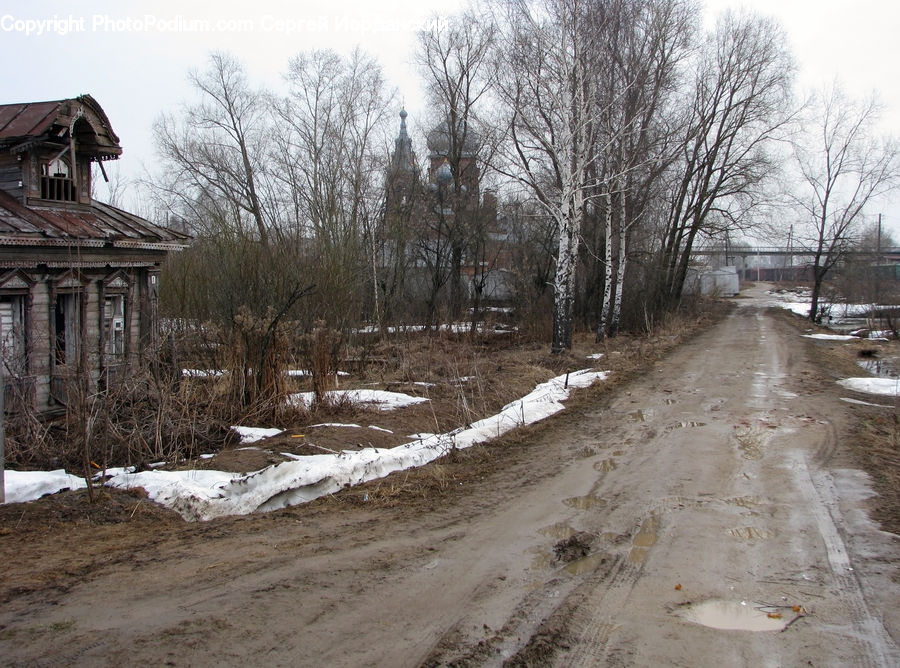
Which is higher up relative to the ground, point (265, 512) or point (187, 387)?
point (187, 387)

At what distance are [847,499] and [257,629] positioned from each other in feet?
18.2

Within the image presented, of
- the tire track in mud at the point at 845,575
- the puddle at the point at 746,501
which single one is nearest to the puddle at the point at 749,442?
the tire track in mud at the point at 845,575

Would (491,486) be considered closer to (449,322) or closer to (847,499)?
(847,499)

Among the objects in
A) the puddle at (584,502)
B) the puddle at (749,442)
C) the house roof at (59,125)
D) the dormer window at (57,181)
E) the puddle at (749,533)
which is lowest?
the puddle at (584,502)

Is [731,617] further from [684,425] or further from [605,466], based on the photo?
[684,425]

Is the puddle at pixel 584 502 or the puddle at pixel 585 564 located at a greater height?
the puddle at pixel 584 502

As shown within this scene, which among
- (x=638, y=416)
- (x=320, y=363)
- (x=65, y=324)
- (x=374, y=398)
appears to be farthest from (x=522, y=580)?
(x=65, y=324)

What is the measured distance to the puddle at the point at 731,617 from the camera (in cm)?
408

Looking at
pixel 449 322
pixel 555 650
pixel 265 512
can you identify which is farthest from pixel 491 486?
pixel 449 322

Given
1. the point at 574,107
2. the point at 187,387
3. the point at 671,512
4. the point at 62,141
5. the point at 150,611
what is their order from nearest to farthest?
1. the point at 150,611
2. the point at 671,512
3. the point at 187,387
4. the point at 62,141
5. the point at 574,107

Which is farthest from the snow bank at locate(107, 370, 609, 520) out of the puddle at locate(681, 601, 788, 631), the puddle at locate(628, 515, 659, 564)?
the puddle at locate(681, 601, 788, 631)

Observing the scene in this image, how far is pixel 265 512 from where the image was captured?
6387 millimetres

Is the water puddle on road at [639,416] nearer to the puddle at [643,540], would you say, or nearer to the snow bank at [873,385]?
the puddle at [643,540]

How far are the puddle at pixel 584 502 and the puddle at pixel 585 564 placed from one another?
3.97 ft
